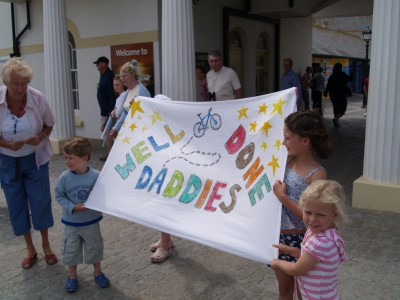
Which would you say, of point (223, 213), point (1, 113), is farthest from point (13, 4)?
point (223, 213)

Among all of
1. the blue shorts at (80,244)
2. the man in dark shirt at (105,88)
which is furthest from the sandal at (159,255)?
the man in dark shirt at (105,88)

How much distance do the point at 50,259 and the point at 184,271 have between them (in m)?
1.26

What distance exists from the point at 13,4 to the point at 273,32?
7900mm

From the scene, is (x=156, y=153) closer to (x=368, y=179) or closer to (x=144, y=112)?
(x=144, y=112)

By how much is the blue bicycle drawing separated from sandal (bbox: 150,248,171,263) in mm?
1330

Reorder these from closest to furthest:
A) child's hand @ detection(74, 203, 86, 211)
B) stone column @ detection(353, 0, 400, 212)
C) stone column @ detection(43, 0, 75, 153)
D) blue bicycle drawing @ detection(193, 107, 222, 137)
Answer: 1. blue bicycle drawing @ detection(193, 107, 222, 137)
2. child's hand @ detection(74, 203, 86, 211)
3. stone column @ detection(353, 0, 400, 212)
4. stone column @ detection(43, 0, 75, 153)

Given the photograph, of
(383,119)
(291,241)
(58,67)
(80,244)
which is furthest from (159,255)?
(58,67)

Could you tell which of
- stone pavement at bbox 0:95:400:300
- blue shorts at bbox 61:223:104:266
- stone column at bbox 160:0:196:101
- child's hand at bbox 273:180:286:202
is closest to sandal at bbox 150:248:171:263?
stone pavement at bbox 0:95:400:300

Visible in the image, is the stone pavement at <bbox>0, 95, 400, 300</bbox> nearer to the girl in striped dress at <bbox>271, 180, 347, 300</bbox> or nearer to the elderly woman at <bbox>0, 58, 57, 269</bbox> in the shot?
the elderly woman at <bbox>0, 58, 57, 269</bbox>

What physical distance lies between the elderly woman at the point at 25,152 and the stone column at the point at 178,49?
350 centimetres

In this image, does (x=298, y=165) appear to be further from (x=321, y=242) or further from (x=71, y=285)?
(x=71, y=285)

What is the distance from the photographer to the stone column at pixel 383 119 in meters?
4.91

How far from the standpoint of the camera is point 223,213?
2.70 m

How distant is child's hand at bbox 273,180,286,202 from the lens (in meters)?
2.36
